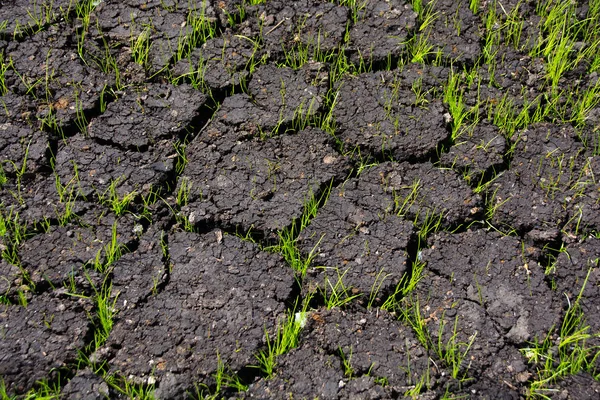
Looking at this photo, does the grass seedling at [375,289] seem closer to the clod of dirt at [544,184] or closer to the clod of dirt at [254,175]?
the clod of dirt at [254,175]

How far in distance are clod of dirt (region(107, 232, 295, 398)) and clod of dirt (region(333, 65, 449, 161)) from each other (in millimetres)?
592

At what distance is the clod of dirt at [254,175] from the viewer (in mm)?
2361

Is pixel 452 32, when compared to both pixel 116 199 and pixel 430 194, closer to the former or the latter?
pixel 430 194

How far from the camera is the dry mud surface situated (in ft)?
6.77

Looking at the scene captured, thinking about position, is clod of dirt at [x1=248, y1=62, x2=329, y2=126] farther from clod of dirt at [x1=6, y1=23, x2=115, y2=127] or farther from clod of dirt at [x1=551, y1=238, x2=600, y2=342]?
clod of dirt at [x1=551, y1=238, x2=600, y2=342]

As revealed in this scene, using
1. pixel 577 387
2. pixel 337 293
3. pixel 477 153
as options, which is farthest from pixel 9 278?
pixel 577 387

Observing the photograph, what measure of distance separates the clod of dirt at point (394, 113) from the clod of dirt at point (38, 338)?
1.11 metres

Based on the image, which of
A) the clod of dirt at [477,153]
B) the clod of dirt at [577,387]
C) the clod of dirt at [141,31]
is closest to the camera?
the clod of dirt at [577,387]

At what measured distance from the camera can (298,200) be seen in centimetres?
239

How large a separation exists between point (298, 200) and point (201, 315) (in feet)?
1.70

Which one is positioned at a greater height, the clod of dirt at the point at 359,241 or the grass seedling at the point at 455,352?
the clod of dirt at the point at 359,241

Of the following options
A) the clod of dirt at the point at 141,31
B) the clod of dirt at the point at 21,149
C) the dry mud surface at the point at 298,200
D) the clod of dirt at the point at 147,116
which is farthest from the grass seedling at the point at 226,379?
the clod of dirt at the point at 141,31

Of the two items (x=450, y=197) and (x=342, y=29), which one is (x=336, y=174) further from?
(x=342, y=29)

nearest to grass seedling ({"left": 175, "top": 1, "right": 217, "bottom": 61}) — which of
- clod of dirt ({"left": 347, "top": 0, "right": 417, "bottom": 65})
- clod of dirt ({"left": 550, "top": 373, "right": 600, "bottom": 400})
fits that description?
clod of dirt ({"left": 347, "top": 0, "right": 417, "bottom": 65})
